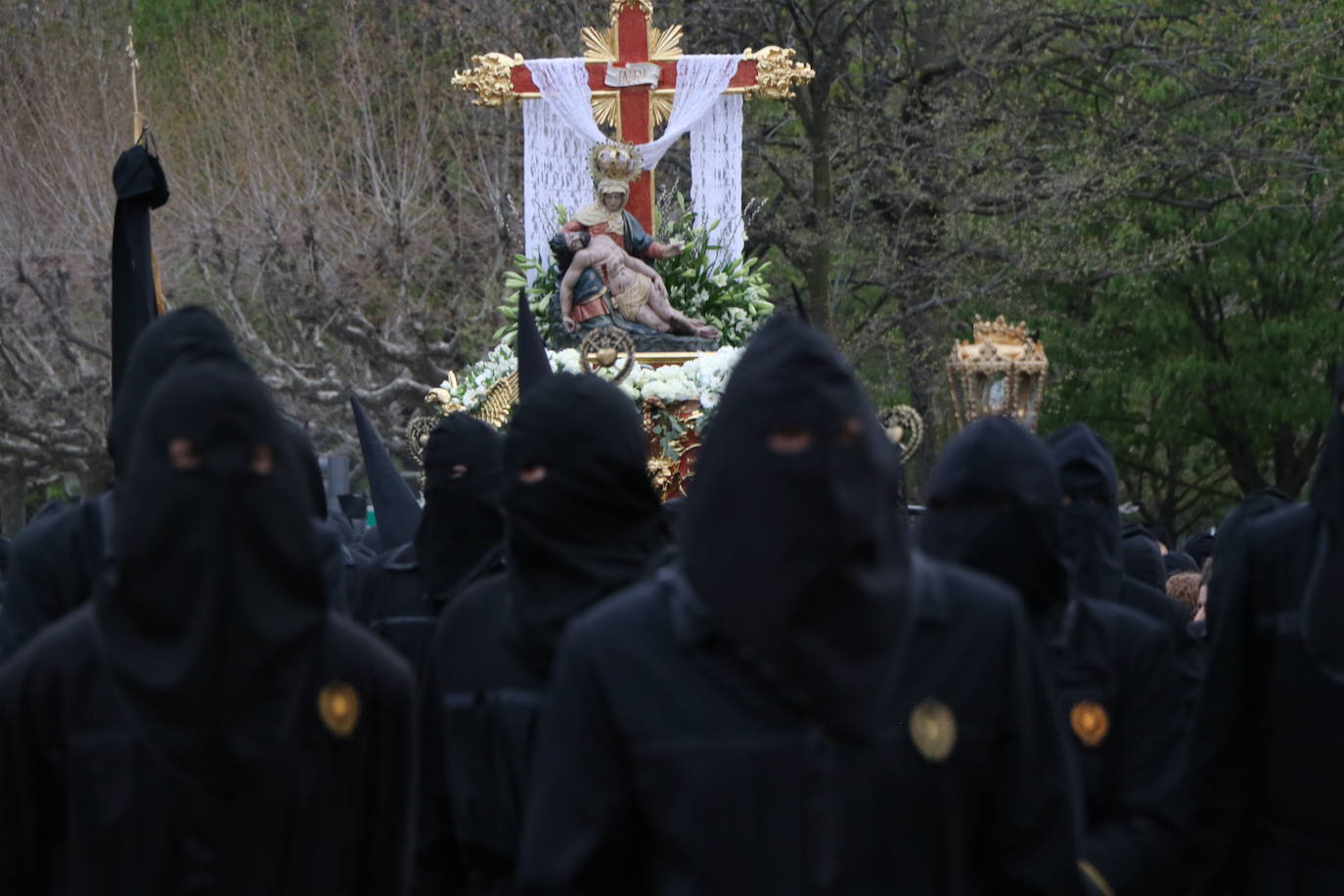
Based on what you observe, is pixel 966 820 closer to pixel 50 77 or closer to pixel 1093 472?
pixel 1093 472

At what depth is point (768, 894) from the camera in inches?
140

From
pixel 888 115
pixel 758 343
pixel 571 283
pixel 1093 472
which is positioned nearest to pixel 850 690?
pixel 758 343

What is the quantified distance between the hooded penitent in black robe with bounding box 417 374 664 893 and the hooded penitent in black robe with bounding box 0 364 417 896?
2.63ft

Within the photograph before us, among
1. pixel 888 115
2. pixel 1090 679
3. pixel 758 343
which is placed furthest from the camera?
pixel 888 115

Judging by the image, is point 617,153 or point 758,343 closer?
point 758,343

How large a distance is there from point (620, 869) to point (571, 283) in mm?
11424

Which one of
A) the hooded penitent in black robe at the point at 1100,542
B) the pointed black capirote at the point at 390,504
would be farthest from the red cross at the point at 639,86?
the hooded penitent in black robe at the point at 1100,542

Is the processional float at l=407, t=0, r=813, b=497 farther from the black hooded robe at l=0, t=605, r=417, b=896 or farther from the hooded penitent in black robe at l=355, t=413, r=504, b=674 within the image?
the black hooded robe at l=0, t=605, r=417, b=896

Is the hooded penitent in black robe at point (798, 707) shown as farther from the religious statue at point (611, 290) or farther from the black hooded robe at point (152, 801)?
the religious statue at point (611, 290)

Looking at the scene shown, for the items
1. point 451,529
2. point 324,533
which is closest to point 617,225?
point 451,529

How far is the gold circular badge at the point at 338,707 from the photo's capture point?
158 inches

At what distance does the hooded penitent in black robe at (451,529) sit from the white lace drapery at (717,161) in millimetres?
10198

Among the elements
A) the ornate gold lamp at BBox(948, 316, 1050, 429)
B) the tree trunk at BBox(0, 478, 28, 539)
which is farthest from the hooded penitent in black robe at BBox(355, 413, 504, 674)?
the tree trunk at BBox(0, 478, 28, 539)

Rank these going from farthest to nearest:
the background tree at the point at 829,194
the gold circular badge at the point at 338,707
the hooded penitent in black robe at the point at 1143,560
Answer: the background tree at the point at 829,194 → the hooded penitent in black robe at the point at 1143,560 → the gold circular badge at the point at 338,707
